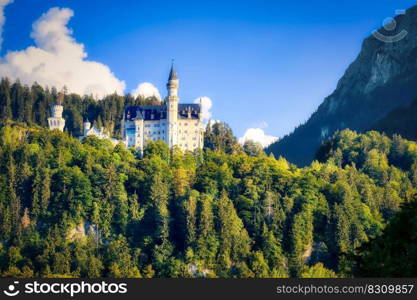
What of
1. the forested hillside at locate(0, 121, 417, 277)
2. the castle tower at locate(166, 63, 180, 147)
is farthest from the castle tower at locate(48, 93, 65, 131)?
the castle tower at locate(166, 63, 180, 147)

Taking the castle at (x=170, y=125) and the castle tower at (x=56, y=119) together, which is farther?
the castle tower at (x=56, y=119)

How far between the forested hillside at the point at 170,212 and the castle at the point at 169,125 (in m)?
6.96

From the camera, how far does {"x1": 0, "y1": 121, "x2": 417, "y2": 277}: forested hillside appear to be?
97938 millimetres

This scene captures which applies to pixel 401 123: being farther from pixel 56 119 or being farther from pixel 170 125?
pixel 56 119

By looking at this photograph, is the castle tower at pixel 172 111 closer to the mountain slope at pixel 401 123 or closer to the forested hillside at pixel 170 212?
the forested hillside at pixel 170 212

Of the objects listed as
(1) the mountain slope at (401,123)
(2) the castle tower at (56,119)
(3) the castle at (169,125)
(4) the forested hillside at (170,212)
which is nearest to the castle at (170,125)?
(3) the castle at (169,125)

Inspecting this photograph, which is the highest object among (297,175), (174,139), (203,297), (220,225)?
(174,139)

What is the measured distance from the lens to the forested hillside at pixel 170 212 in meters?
97.9

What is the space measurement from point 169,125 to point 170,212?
92.8 feet

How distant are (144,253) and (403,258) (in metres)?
61.0

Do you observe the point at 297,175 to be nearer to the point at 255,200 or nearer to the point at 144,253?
the point at 255,200

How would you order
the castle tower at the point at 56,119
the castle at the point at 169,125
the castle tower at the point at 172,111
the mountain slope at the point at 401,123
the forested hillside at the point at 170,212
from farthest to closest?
the mountain slope at the point at 401,123
the castle tower at the point at 56,119
the castle at the point at 169,125
the castle tower at the point at 172,111
the forested hillside at the point at 170,212

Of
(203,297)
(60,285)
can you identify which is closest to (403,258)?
(203,297)

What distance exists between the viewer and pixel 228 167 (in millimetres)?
120938
